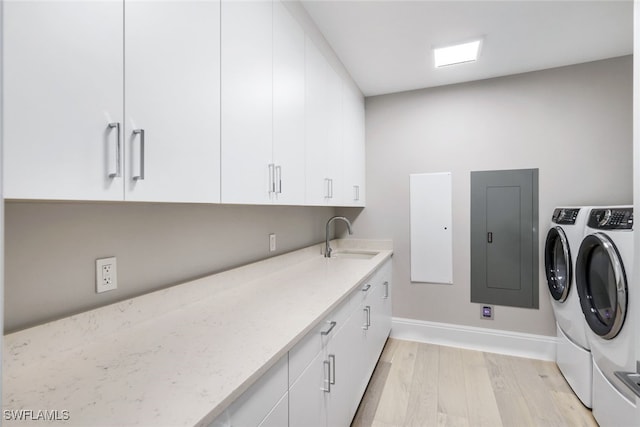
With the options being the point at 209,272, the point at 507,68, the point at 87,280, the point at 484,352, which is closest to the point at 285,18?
the point at 209,272

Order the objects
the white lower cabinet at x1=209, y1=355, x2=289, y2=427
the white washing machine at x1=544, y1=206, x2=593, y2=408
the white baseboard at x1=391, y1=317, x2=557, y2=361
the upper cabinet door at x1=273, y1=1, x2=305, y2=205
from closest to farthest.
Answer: the white lower cabinet at x1=209, y1=355, x2=289, y2=427
the upper cabinet door at x1=273, y1=1, x2=305, y2=205
the white washing machine at x1=544, y1=206, x2=593, y2=408
the white baseboard at x1=391, y1=317, x2=557, y2=361

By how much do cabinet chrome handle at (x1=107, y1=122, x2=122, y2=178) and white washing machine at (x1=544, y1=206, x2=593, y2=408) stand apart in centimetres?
239

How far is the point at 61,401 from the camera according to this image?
2.17 ft

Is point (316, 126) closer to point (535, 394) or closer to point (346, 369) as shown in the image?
point (346, 369)

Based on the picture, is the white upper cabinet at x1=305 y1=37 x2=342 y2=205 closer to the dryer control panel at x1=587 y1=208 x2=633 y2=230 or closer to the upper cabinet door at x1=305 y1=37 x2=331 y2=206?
the upper cabinet door at x1=305 y1=37 x2=331 y2=206

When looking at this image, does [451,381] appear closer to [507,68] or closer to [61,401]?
[61,401]

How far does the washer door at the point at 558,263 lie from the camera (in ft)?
6.63

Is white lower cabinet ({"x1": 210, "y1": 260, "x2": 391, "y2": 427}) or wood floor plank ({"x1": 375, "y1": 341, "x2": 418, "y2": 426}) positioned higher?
white lower cabinet ({"x1": 210, "y1": 260, "x2": 391, "y2": 427})

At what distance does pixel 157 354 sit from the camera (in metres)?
0.86

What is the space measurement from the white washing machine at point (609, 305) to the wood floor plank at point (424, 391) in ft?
2.91

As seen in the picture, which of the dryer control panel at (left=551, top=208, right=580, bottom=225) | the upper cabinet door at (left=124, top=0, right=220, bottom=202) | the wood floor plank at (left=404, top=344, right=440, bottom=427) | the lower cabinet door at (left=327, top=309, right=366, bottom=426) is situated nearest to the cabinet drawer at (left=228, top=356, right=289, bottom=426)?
the lower cabinet door at (left=327, top=309, right=366, bottom=426)

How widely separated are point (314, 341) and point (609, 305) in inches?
63.2

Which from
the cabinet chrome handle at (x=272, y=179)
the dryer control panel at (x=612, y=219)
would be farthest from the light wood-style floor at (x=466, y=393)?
the cabinet chrome handle at (x=272, y=179)

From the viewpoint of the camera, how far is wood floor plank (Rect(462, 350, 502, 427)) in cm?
181
